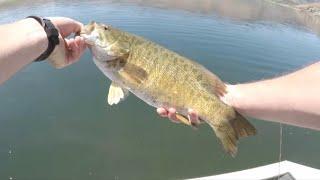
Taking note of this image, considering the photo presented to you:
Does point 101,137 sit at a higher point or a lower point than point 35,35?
lower

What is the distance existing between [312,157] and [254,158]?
141 centimetres

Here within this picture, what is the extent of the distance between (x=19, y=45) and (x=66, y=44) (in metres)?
0.74

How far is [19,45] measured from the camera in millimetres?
2779

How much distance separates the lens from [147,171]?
996cm

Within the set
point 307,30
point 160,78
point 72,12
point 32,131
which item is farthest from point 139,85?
point 307,30

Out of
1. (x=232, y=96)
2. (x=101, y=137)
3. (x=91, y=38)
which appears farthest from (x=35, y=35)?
(x=101, y=137)

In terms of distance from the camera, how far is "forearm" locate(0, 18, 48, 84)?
8.77 ft

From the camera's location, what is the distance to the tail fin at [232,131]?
3.23m

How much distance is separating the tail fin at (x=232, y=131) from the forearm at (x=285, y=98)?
6.0 inches

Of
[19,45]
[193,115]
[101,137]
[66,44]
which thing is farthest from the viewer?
[101,137]

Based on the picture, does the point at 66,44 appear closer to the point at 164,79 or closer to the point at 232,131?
the point at 164,79

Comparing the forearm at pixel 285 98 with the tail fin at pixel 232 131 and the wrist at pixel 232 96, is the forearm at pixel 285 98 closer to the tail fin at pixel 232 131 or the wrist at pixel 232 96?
the wrist at pixel 232 96

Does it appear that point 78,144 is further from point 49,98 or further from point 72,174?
point 49,98

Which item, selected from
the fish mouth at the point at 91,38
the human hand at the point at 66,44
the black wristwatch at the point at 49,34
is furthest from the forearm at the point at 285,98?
the black wristwatch at the point at 49,34
